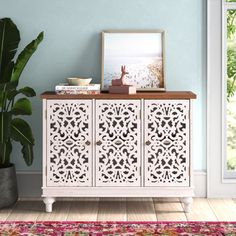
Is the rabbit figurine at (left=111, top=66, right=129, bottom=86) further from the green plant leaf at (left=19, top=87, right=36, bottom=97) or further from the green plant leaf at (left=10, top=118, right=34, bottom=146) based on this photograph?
the green plant leaf at (left=10, top=118, right=34, bottom=146)

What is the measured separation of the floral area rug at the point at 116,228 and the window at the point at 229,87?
926 millimetres

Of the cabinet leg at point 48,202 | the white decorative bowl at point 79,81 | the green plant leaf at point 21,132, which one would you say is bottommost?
the cabinet leg at point 48,202

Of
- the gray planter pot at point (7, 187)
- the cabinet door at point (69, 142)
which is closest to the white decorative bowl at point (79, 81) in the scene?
the cabinet door at point (69, 142)

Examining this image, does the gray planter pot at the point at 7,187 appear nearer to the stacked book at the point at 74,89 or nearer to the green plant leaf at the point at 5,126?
the green plant leaf at the point at 5,126

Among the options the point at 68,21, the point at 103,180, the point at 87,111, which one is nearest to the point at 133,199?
the point at 103,180

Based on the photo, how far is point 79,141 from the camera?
5.04 metres

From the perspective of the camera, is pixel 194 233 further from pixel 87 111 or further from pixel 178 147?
pixel 87 111

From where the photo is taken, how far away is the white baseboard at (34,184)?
5461 mm

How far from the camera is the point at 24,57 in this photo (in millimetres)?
5090

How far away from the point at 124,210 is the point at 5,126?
109cm

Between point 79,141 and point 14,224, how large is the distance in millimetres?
785

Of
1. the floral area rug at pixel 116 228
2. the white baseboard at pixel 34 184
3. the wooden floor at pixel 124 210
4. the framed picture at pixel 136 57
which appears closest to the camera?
the floral area rug at pixel 116 228

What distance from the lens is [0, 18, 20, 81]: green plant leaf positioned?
5.16 meters

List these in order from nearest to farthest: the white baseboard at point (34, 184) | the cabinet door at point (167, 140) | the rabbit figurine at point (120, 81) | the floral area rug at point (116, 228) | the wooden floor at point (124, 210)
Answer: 1. the floral area rug at point (116, 228)
2. the wooden floor at point (124, 210)
3. the cabinet door at point (167, 140)
4. the rabbit figurine at point (120, 81)
5. the white baseboard at point (34, 184)
